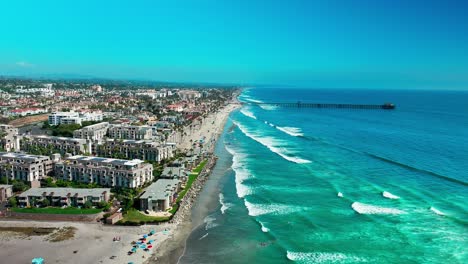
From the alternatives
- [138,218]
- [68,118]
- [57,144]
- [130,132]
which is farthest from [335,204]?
[68,118]

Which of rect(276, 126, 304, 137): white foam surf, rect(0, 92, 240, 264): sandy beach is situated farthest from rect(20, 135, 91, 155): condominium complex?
rect(276, 126, 304, 137): white foam surf

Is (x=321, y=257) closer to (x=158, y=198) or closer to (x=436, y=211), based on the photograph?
(x=436, y=211)

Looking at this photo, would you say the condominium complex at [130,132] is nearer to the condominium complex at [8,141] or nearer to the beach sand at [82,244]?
the condominium complex at [8,141]

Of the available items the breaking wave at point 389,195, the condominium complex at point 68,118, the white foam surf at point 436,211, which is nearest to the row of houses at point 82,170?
the breaking wave at point 389,195

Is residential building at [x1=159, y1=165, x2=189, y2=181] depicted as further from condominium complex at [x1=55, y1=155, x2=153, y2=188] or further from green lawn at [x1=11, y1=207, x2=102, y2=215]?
green lawn at [x1=11, y1=207, x2=102, y2=215]

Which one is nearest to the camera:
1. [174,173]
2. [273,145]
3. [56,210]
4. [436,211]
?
[436,211]

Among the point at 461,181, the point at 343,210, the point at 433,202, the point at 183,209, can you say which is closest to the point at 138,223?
the point at 183,209
